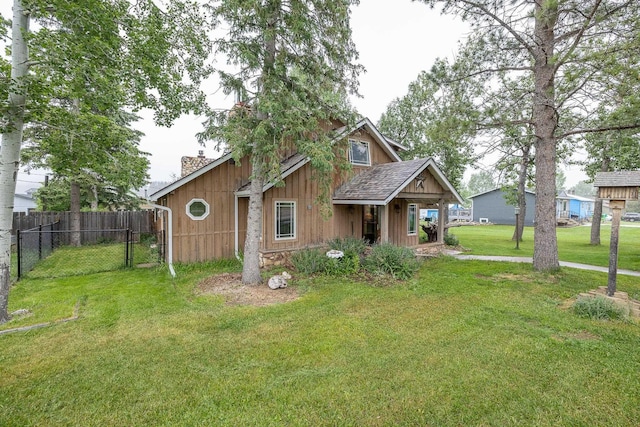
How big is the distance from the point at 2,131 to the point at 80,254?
9.36m

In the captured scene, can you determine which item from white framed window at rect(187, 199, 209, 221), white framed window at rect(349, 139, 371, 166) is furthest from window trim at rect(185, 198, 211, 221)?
white framed window at rect(349, 139, 371, 166)

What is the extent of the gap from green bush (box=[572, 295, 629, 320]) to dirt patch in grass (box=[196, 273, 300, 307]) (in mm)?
5691

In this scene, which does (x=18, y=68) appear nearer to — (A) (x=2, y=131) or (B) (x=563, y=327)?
(A) (x=2, y=131)

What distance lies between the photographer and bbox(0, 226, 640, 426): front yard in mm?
3039

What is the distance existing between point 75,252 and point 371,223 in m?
12.5

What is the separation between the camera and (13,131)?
4723 mm

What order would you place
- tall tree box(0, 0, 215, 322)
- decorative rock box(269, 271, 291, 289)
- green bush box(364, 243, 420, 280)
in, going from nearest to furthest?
1. tall tree box(0, 0, 215, 322)
2. decorative rock box(269, 271, 291, 289)
3. green bush box(364, 243, 420, 280)

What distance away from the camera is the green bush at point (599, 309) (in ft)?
17.9

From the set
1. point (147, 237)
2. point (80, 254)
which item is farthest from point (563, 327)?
point (147, 237)

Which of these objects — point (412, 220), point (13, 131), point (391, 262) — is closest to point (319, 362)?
point (391, 262)

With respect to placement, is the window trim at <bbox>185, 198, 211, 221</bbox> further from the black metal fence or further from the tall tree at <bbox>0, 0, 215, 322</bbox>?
the tall tree at <bbox>0, 0, 215, 322</bbox>

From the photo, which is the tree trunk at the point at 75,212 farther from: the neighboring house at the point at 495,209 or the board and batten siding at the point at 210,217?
the neighboring house at the point at 495,209

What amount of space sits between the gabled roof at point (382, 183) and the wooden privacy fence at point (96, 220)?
405 inches

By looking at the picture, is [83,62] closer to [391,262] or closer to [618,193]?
[391,262]
